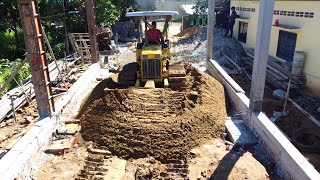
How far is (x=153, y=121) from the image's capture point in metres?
7.27

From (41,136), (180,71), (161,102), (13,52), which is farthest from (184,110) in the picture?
(13,52)

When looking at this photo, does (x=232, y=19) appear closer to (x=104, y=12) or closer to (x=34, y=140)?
(x=104, y=12)

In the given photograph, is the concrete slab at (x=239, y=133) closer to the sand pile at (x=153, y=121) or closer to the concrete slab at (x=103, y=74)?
the sand pile at (x=153, y=121)

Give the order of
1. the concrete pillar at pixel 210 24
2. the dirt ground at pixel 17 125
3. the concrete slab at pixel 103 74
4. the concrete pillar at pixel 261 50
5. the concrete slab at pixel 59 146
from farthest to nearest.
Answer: the concrete slab at pixel 103 74 < the concrete pillar at pixel 210 24 < the dirt ground at pixel 17 125 < the concrete slab at pixel 59 146 < the concrete pillar at pixel 261 50

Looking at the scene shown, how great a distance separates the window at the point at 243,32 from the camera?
686 inches

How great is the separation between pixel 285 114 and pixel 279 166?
4089 millimetres

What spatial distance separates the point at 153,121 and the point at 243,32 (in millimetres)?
12623

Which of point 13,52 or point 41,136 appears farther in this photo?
point 13,52

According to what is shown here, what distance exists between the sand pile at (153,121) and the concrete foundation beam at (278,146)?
28.7 inches

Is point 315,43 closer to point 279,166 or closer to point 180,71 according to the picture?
point 180,71

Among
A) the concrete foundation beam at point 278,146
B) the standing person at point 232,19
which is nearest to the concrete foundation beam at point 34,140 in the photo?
the concrete foundation beam at point 278,146

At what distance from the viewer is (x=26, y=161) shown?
606cm

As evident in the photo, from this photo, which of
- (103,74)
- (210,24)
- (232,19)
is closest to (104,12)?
(103,74)

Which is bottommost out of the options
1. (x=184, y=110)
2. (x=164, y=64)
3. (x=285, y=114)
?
(x=285, y=114)
